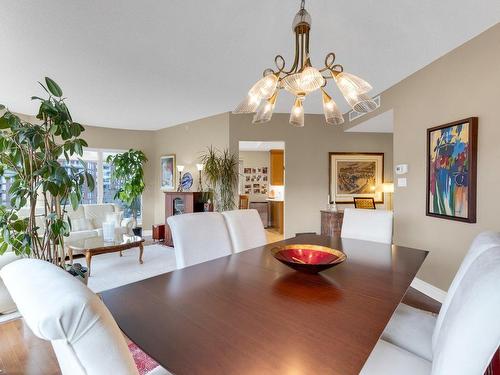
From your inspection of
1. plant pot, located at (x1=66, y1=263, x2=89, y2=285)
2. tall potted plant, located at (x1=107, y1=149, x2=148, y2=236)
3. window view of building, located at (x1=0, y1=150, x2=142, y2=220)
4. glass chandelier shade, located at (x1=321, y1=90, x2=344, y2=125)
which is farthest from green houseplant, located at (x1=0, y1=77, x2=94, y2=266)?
window view of building, located at (x1=0, y1=150, x2=142, y2=220)

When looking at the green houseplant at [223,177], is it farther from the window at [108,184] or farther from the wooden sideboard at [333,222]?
the window at [108,184]

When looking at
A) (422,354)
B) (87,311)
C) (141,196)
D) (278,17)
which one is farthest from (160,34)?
(141,196)

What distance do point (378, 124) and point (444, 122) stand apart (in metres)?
1.91

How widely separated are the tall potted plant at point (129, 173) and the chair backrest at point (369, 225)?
4.82 meters

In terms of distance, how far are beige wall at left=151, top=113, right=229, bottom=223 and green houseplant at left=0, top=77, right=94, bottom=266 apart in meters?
3.16

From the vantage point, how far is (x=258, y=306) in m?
1.11

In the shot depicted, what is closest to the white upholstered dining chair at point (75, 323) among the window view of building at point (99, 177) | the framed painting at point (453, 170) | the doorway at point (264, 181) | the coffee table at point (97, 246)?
the framed painting at point (453, 170)

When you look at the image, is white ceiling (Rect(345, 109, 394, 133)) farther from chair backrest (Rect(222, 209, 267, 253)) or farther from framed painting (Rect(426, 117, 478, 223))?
chair backrest (Rect(222, 209, 267, 253))

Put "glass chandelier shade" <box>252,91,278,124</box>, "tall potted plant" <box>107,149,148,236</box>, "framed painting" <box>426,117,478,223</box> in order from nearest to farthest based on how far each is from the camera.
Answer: "glass chandelier shade" <box>252,91,278,124</box>, "framed painting" <box>426,117,478,223</box>, "tall potted plant" <box>107,149,148,236</box>

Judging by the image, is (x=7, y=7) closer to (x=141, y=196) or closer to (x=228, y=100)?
(x=228, y=100)

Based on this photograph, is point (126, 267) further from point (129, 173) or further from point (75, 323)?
point (75, 323)

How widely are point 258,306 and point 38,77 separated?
13.4 ft

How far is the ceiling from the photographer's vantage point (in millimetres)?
2150

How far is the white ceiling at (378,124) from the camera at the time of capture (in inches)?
166
